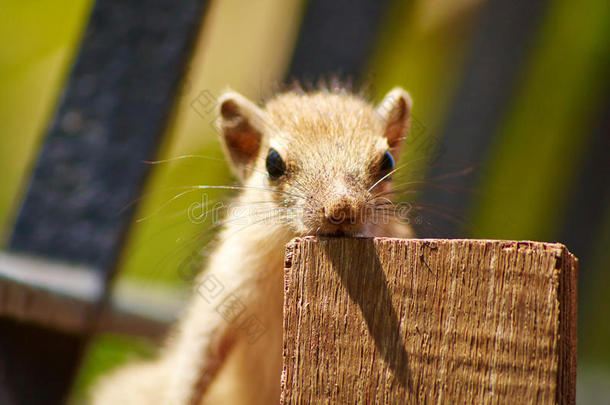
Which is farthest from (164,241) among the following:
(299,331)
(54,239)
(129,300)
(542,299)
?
(542,299)

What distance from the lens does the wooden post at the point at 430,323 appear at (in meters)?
1.13

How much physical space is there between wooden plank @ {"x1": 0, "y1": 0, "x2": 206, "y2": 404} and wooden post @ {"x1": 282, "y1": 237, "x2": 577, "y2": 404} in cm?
190

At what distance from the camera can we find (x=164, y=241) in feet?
18.5

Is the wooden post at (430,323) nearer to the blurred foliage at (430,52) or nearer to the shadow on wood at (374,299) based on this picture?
the shadow on wood at (374,299)

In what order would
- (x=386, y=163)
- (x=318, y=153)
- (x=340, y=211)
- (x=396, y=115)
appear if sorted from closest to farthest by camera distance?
1. (x=340, y=211)
2. (x=318, y=153)
3. (x=386, y=163)
4. (x=396, y=115)

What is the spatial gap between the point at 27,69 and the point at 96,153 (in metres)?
2.65

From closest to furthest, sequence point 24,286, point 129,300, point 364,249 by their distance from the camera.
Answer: point 364,249 → point 24,286 → point 129,300

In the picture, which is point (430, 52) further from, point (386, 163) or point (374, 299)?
point (374, 299)

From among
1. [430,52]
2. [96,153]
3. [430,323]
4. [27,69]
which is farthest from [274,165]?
[430,52]

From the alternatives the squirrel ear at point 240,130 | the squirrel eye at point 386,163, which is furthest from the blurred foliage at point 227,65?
the squirrel eye at point 386,163

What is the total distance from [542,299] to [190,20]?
7.49ft

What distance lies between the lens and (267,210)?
2086 millimetres

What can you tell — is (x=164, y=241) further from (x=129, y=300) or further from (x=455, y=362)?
(x=455, y=362)

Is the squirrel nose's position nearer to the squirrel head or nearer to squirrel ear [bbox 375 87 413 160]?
the squirrel head
